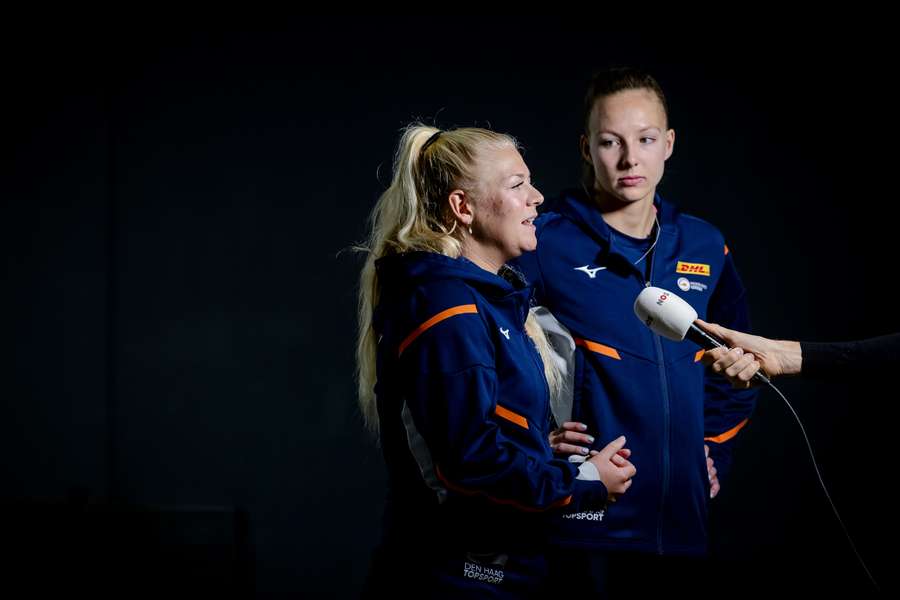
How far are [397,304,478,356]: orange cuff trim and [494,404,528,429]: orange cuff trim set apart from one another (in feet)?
0.66

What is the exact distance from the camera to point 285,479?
3613 mm

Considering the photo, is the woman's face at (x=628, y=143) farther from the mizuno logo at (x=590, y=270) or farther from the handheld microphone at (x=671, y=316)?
the handheld microphone at (x=671, y=316)

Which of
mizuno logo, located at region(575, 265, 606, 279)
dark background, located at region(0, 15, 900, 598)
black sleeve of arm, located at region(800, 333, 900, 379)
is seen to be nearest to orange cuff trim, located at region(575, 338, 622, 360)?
mizuno logo, located at region(575, 265, 606, 279)

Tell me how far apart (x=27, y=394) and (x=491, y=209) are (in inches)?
100

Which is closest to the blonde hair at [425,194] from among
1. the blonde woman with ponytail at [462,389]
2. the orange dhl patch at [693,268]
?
the blonde woman with ponytail at [462,389]

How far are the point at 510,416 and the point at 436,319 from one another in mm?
247

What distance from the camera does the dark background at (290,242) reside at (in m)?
3.50

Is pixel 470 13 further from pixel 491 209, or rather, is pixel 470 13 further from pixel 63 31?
pixel 491 209

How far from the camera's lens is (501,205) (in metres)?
1.80

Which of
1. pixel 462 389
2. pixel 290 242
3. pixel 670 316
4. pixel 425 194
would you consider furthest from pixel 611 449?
pixel 290 242

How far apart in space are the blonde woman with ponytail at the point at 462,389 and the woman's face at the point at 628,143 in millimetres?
436

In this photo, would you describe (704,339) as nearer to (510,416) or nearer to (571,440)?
(571,440)

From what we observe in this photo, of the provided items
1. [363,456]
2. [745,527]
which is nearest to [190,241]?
[363,456]

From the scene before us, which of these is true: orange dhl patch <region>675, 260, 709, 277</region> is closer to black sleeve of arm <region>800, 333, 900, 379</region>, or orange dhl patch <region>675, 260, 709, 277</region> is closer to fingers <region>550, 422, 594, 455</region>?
black sleeve of arm <region>800, 333, 900, 379</region>
